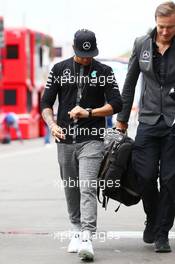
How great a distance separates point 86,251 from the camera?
6559mm

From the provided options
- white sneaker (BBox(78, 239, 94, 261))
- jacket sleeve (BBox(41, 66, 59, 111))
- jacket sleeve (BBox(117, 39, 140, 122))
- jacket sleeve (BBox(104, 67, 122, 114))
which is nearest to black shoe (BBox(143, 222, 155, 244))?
white sneaker (BBox(78, 239, 94, 261))

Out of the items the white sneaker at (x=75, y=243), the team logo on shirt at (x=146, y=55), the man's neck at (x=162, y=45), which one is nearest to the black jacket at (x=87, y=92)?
the team logo on shirt at (x=146, y=55)

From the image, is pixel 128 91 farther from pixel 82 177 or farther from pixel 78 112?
pixel 82 177

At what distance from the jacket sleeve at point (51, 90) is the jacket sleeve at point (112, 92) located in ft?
1.36

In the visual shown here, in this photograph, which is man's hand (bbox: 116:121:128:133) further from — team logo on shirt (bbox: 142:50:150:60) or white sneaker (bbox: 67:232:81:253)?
white sneaker (bbox: 67:232:81:253)

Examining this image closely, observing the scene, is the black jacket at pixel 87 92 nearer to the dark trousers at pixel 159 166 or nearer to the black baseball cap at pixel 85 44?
the black baseball cap at pixel 85 44

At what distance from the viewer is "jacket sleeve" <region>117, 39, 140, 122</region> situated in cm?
707

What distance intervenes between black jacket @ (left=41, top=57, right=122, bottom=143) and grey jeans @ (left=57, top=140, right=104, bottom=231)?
9 cm

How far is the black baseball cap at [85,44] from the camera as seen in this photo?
6.78m

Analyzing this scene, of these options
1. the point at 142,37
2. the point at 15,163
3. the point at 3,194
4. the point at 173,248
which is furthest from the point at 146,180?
the point at 15,163

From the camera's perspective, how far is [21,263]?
666cm

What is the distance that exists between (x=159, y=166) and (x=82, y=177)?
65 cm

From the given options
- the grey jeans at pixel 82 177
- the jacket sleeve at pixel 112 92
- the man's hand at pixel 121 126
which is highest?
the jacket sleeve at pixel 112 92

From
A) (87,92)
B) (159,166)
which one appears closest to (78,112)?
(87,92)
